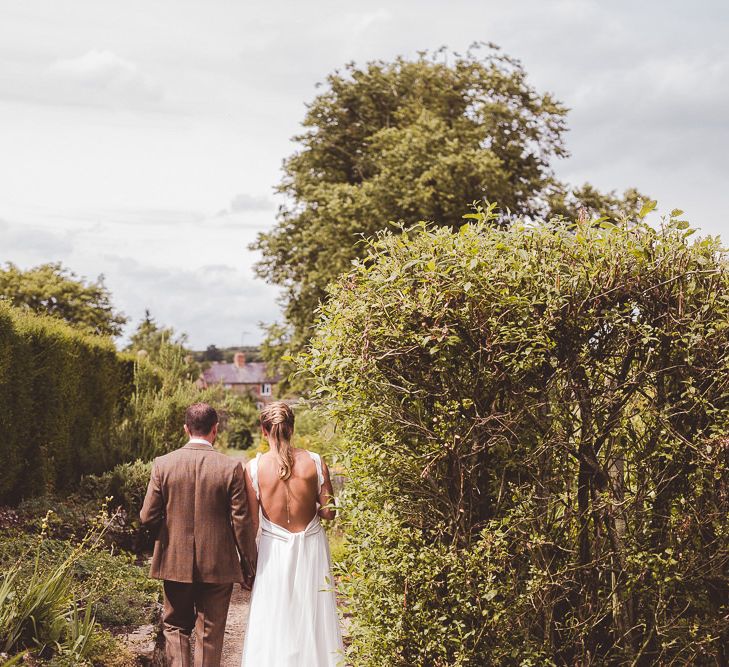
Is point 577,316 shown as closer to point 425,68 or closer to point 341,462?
point 341,462

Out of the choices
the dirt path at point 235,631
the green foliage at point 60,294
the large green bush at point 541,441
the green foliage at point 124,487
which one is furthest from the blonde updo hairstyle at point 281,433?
the green foliage at point 60,294

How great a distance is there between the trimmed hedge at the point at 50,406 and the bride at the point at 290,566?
5963mm

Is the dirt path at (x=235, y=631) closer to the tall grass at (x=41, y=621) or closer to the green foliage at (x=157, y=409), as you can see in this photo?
the tall grass at (x=41, y=621)

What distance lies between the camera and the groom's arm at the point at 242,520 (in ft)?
18.5

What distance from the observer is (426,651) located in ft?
14.8

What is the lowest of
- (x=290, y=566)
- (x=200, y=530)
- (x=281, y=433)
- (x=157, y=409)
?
(x=290, y=566)

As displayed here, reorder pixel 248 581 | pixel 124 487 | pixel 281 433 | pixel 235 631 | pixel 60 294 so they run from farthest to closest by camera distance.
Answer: pixel 60 294, pixel 124 487, pixel 235 631, pixel 248 581, pixel 281 433

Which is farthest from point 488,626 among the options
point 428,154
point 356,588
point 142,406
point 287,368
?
point 287,368

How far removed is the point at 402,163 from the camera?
2322cm

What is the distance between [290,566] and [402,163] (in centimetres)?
1879

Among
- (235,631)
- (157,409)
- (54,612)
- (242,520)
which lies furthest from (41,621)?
(157,409)

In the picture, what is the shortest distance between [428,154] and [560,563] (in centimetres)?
1942

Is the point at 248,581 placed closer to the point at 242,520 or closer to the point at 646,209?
the point at 242,520

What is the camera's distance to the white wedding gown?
545cm
